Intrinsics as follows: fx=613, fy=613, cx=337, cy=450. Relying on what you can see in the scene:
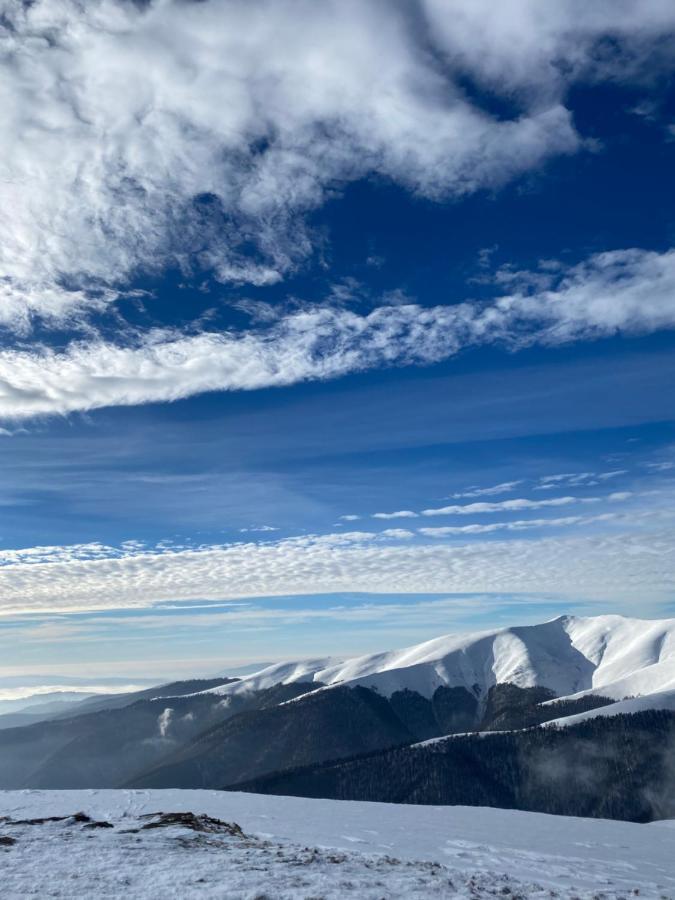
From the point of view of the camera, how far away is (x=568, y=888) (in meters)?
21.8

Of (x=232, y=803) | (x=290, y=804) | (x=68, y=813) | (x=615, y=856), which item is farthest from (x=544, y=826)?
(x=68, y=813)

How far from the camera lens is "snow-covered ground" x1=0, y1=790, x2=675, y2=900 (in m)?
19.6

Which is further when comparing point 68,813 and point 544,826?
point 544,826

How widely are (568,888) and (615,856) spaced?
11.1 metres

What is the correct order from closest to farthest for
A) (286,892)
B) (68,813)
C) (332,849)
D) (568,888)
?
1. (286,892)
2. (568,888)
3. (332,849)
4. (68,813)

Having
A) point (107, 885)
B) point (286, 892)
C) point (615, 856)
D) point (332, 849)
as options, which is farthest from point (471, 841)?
point (107, 885)

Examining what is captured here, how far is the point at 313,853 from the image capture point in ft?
82.7

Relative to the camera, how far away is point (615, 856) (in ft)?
99.6

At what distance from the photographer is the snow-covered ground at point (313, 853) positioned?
19.6 m

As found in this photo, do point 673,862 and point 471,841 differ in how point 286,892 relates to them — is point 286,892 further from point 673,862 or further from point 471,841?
point 673,862

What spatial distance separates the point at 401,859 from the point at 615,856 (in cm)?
1250

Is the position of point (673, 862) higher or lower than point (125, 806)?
lower

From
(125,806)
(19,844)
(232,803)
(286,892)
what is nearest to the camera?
(286,892)

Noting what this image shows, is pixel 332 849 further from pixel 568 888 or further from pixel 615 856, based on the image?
pixel 615 856
